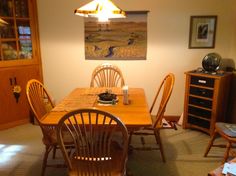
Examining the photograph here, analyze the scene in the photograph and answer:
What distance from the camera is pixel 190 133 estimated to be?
3.10 m

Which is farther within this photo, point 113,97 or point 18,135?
point 18,135

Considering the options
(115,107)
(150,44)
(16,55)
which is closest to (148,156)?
(115,107)

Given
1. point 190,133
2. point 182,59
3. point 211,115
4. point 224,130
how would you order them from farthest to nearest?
1. point 182,59
2. point 190,133
3. point 211,115
4. point 224,130

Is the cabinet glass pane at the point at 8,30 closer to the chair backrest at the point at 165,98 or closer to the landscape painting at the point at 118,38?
the landscape painting at the point at 118,38

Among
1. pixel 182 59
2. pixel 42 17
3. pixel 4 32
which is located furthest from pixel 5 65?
pixel 182 59

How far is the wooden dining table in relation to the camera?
1686 millimetres

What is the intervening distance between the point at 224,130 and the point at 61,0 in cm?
278

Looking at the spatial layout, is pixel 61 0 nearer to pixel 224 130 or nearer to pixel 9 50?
pixel 9 50

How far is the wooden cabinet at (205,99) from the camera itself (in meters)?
2.81

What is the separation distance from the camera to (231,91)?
3145 millimetres

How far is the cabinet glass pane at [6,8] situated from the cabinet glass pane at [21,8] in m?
0.08

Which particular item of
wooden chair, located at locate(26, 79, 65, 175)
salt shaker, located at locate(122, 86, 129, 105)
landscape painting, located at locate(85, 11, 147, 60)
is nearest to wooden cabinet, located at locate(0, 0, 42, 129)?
landscape painting, located at locate(85, 11, 147, 60)

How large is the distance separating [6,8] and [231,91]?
3413mm

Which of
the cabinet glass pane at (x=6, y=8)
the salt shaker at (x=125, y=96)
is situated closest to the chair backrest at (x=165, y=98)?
the salt shaker at (x=125, y=96)
